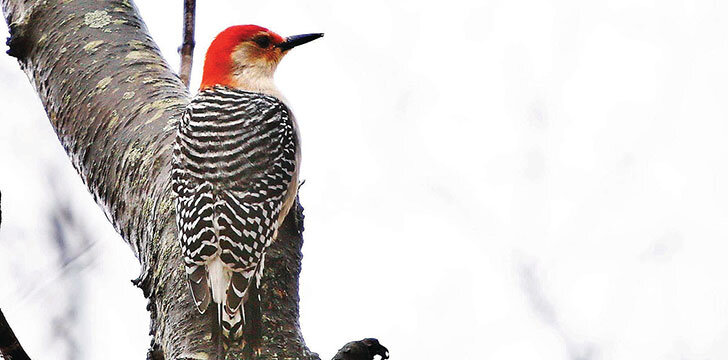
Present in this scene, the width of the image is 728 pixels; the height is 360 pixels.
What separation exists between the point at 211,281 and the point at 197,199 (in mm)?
550

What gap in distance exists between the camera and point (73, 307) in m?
3.85

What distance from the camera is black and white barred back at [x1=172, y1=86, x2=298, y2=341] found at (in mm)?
2562

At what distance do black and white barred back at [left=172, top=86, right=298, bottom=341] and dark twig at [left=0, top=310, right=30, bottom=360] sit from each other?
0.60 m

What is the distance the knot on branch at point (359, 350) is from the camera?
6.18 ft

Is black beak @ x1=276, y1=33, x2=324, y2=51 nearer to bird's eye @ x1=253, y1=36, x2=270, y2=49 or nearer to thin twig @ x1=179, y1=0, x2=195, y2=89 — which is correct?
bird's eye @ x1=253, y1=36, x2=270, y2=49

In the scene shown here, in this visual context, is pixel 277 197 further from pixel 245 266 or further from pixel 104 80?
pixel 104 80

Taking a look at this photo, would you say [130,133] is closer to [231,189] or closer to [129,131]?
[129,131]

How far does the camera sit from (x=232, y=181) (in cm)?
336

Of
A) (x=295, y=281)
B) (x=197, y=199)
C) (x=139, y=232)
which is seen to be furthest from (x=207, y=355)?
(x=197, y=199)

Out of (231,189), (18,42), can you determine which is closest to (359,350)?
(231,189)

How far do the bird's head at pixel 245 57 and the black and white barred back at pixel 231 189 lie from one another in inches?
16.5

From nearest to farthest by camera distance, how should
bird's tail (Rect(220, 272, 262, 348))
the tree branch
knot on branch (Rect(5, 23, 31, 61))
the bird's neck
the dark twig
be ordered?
1. the dark twig
2. bird's tail (Rect(220, 272, 262, 348))
3. the tree branch
4. knot on branch (Rect(5, 23, 31, 61))
5. the bird's neck


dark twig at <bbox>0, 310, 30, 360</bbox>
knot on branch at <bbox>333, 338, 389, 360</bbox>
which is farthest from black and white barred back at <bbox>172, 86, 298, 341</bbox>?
dark twig at <bbox>0, 310, 30, 360</bbox>

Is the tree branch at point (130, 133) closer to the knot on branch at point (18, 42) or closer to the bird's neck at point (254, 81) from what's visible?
the knot on branch at point (18, 42)
